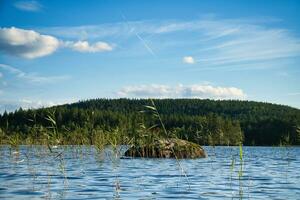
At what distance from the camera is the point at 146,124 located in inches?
1702

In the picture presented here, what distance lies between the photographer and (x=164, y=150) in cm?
2820

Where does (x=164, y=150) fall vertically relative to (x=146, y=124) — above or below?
below

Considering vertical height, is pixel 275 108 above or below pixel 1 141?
above

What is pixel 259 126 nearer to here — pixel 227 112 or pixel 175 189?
pixel 227 112

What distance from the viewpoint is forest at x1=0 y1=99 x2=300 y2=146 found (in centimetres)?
2038

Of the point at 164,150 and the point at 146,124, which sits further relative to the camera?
the point at 146,124

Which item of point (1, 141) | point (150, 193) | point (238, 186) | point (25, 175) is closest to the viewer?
point (150, 193)

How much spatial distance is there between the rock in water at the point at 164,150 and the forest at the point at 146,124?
37.0 inches

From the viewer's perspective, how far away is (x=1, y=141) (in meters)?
20.6

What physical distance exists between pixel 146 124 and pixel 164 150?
15.1 meters

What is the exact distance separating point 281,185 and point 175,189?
367 cm

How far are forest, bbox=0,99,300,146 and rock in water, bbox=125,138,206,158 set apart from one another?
0.94m

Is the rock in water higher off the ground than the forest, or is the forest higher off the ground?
the forest

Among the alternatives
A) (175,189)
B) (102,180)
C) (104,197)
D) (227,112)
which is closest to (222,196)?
(175,189)
